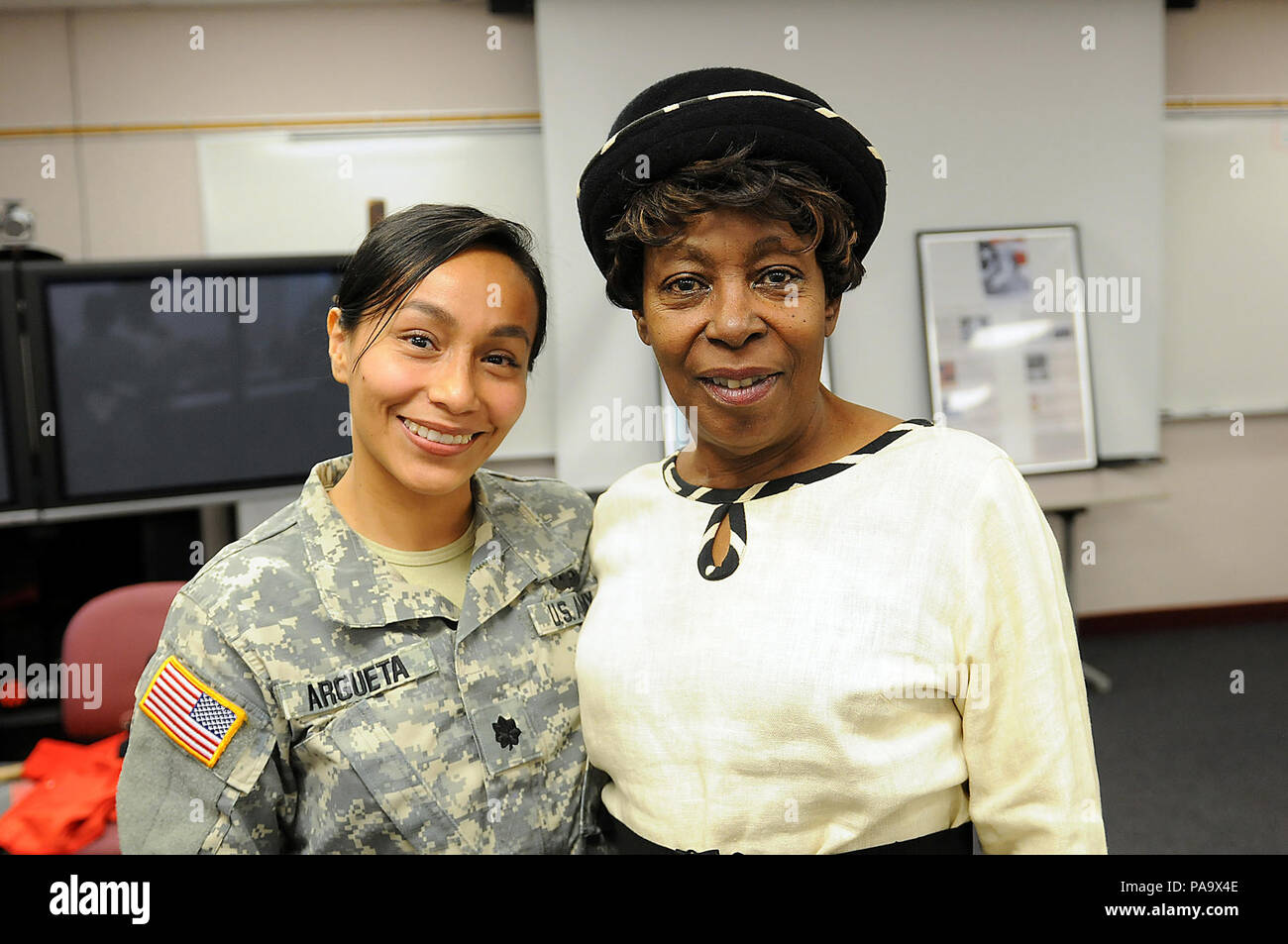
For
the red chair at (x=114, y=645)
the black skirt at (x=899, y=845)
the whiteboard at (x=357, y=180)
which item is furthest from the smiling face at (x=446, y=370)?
the whiteboard at (x=357, y=180)

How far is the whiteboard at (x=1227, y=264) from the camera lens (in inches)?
62.2

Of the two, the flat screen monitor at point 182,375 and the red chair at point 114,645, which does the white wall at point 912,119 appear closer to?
the flat screen monitor at point 182,375

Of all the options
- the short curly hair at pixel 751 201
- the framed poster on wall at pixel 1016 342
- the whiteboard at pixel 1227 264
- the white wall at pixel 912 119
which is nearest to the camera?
the short curly hair at pixel 751 201

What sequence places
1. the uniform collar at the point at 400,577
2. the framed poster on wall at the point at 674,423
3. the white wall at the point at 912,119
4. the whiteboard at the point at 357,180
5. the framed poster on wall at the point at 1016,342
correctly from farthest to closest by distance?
the whiteboard at the point at 357,180, the framed poster on wall at the point at 1016,342, the white wall at the point at 912,119, the framed poster on wall at the point at 674,423, the uniform collar at the point at 400,577

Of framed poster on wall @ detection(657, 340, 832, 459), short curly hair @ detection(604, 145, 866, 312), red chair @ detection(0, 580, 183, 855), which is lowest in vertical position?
red chair @ detection(0, 580, 183, 855)

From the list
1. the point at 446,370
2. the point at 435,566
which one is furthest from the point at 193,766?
the point at 446,370

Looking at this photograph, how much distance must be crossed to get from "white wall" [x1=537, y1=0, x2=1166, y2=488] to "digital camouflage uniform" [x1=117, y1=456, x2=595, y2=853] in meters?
1.11

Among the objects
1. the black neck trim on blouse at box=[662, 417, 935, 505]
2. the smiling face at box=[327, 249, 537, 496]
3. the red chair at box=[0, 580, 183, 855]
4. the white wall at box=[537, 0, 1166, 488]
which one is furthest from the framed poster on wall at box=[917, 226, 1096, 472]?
the red chair at box=[0, 580, 183, 855]

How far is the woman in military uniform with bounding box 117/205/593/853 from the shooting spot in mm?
659

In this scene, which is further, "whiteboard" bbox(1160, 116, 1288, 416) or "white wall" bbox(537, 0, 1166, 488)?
"whiteboard" bbox(1160, 116, 1288, 416)

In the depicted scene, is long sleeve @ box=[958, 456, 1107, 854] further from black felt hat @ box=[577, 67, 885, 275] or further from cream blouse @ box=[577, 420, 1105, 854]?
black felt hat @ box=[577, 67, 885, 275]

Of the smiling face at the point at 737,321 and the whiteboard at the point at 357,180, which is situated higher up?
the whiteboard at the point at 357,180

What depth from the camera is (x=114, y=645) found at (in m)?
1.51

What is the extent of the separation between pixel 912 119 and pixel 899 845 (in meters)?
1.35
